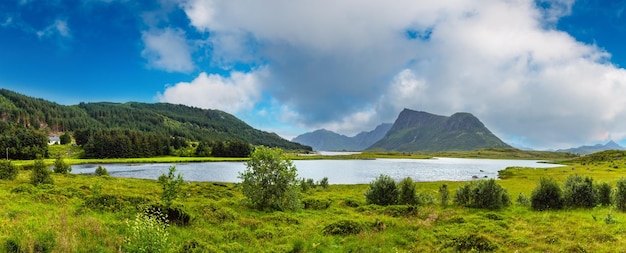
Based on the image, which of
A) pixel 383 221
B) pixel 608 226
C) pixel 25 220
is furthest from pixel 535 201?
pixel 25 220

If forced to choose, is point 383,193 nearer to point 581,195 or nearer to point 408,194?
point 408,194

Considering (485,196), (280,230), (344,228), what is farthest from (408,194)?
(280,230)

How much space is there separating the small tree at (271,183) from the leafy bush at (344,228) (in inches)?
352

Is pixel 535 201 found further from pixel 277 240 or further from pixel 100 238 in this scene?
pixel 100 238

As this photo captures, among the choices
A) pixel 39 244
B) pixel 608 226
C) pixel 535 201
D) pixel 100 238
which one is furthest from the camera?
pixel 535 201

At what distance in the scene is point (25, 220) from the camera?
1798 cm

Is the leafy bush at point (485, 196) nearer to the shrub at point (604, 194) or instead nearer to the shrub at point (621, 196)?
the shrub at point (604, 194)

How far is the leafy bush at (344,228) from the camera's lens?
67.3ft

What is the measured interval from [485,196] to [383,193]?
9.87 m

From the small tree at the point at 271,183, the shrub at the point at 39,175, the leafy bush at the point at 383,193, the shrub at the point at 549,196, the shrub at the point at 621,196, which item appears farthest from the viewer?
the shrub at the point at 39,175

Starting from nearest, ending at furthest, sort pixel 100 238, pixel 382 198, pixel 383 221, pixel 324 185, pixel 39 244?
1. pixel 39 244
2. pixel 100 238
3. pixel 383 221
4. pixel 382 198
5. pixel 324 185

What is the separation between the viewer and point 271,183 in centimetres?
3008

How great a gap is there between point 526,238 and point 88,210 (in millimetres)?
27198

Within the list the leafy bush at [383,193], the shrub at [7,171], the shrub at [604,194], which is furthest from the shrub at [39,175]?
the shrub at [604,194]
